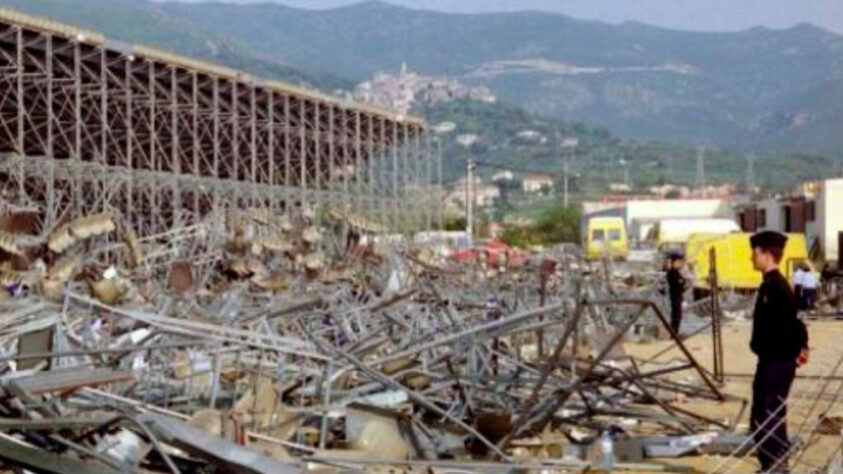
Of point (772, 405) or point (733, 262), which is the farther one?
point (733, 262)

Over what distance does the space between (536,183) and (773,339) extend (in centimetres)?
17094

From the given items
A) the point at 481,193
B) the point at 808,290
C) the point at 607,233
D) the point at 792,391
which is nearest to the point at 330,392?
the point at 792,391

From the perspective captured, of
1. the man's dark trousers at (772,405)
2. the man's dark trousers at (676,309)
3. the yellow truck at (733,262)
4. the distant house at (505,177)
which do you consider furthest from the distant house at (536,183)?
the man's dark trousers at (772,405)

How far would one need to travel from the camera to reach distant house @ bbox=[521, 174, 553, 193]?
175750mm

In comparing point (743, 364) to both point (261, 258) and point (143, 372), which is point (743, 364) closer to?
point (143, 372)

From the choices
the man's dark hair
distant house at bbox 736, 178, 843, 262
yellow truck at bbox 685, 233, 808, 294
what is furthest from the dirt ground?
distant house at bbox 736, 178, 843, 262

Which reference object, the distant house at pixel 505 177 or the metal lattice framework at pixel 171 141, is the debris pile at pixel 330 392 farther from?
the distant house at pixel 505 177

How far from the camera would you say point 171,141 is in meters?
48.2

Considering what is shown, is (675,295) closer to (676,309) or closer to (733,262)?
(676,309)

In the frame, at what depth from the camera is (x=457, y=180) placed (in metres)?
178

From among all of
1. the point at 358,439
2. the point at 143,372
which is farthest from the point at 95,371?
the point at 358,439

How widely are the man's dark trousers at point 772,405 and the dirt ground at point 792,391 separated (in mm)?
191

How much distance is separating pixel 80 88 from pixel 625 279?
710 inches

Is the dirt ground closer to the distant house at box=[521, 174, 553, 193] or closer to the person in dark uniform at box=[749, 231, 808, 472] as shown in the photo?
the person in dark uniform at box=[749, 231, 808, 472]
